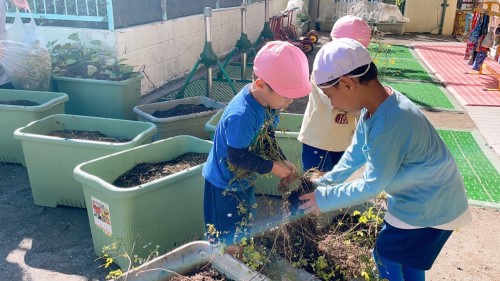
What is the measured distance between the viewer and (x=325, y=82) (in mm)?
1592

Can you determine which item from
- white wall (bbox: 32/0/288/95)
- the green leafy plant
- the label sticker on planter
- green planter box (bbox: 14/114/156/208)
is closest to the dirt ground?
green planter box (bbox: 14/114/156/208)

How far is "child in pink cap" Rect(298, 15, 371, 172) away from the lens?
Result: 8.63 feet

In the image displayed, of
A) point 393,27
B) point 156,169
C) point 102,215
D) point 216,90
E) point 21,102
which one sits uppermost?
point 21,102

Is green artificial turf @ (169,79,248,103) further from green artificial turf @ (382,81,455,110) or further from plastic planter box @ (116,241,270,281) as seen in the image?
plastic planter box @ (116,241,270,281)

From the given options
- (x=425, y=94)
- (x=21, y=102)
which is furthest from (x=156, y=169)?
(x=425, y=94)

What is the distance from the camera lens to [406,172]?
5.46 feet

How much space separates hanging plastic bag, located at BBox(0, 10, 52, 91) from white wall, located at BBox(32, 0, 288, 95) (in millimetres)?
1061

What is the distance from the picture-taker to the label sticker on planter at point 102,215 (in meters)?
2.52

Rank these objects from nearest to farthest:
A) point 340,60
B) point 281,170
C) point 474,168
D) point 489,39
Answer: point 340,60
point 281,170
point 474,168
point 489,39

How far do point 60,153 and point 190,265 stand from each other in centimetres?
156

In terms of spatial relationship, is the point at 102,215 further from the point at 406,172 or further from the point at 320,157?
the point at 406,172

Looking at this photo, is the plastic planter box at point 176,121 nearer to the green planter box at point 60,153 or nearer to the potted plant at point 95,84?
the potted plant at point 95,84

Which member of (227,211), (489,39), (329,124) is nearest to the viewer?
(227,211)

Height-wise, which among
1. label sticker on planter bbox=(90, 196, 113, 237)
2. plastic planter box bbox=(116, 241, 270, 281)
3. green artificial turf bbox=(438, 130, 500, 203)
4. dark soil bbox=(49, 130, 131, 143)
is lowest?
green artificial turf bbox=(438, 130, 500, 203)
